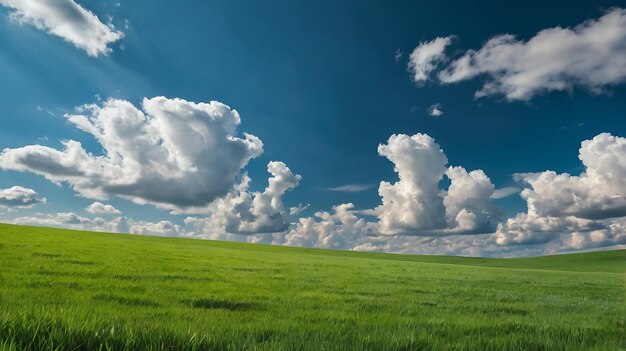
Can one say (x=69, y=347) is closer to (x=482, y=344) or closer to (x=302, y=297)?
(x=482, y=344)


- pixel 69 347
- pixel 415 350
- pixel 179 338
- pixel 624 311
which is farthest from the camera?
pixel 624 311

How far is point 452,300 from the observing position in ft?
46.3

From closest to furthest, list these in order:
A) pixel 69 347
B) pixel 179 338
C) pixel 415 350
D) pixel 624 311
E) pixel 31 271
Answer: pixel 69 347
pixel 179 338
pixel 415 350
pixel 624 311
pixel 31 271

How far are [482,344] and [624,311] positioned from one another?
28.4 ft

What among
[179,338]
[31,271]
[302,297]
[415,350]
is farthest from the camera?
[31,271]

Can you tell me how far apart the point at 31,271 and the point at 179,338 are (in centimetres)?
1430

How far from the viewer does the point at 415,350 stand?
18.5 ft

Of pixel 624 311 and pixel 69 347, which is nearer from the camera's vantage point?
pixel 69 347

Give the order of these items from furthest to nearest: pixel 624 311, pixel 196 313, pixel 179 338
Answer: pixel 624 311, pixel 196 313, pixel 179 338

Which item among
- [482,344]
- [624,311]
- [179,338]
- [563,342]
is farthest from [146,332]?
[624,311]

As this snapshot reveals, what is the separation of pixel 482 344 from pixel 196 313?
5435mm

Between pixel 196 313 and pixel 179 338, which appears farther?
pixel 196 313

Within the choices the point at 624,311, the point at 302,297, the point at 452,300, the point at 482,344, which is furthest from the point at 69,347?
the point at 624,311

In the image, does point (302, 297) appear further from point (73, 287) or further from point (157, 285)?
point (73, 287)
